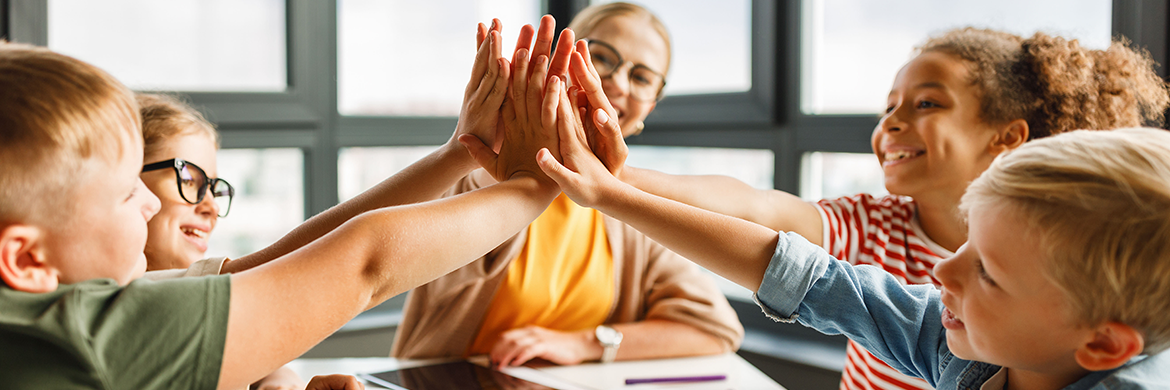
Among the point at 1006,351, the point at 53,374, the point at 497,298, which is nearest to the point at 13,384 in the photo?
the point at 53,374

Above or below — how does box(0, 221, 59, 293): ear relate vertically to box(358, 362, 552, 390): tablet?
above

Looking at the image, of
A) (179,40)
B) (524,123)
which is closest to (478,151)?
(524,123)

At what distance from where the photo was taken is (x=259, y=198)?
244cm

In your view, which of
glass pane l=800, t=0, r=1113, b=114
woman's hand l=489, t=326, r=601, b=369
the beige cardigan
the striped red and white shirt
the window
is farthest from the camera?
the window

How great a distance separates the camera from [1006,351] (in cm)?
70

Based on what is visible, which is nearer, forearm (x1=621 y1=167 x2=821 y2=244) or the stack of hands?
the stack of hands

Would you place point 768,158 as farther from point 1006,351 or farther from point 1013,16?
point 1006,351

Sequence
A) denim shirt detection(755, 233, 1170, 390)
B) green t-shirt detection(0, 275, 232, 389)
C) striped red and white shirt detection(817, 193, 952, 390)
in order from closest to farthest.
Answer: green t-shirt detection(0, 275, 232, 389)
denim shirt detection(755, 233, 1170, 390)
striped red and white shirt detection(817, 193, 952, 390)

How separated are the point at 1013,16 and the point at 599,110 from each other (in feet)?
4.08

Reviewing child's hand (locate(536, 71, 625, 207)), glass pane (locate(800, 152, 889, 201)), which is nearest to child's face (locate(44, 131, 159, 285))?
child's hand (locate(536, 71, 625, 207))

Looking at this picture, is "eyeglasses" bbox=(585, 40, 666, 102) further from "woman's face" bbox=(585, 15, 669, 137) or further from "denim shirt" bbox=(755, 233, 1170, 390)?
"denim shirt" bbox=(755, 233, 1170, 390)

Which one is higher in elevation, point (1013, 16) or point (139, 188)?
point (1013, 16)

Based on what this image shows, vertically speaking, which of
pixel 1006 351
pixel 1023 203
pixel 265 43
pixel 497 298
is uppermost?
pixel 265 43

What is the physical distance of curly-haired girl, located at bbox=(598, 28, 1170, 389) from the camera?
128cm
